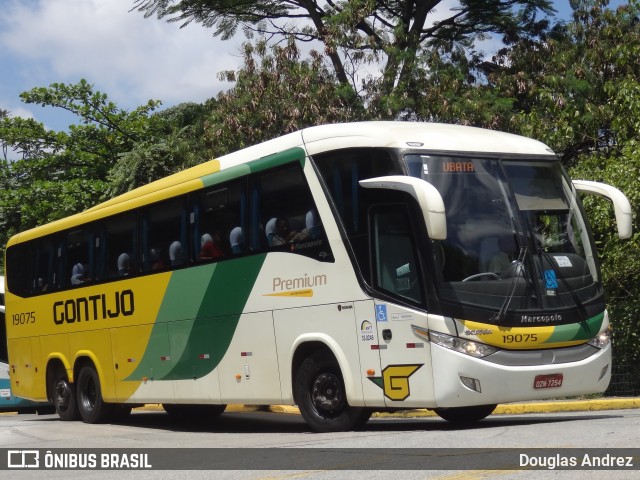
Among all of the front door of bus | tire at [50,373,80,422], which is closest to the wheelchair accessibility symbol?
the front door of bus

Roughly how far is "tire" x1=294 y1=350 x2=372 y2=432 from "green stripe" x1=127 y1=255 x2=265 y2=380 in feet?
4.86

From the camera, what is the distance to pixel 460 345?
11.3 meters

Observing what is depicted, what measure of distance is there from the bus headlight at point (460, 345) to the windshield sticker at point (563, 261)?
1386 millimetres

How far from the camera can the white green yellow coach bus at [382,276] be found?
1144cm

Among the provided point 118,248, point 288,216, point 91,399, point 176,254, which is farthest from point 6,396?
point 288,216

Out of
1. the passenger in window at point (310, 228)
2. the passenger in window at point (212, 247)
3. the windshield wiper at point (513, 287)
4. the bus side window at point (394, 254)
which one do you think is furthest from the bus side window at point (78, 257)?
the windshield wiper at point (513, 287)

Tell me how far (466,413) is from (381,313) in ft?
7.69

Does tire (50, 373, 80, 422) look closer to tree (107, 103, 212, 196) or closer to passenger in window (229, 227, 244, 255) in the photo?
passenger in window (229, 227, 244, 255)

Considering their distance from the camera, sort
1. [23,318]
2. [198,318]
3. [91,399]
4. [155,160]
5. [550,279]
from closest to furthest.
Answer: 1. [550,279]
2. [198,318]
3. [91,399]
4. [23,318]
5. [155,160]

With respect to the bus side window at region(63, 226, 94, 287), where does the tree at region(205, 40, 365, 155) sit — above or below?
above

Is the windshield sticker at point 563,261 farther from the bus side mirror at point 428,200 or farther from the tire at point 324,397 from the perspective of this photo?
the tire at point 324,397

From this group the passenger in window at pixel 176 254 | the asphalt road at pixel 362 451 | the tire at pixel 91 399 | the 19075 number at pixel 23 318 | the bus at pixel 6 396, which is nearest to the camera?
the asphalt road at pixel 362 451

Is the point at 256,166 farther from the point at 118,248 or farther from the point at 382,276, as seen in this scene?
the point at 118,248

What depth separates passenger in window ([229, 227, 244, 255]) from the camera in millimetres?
13938
